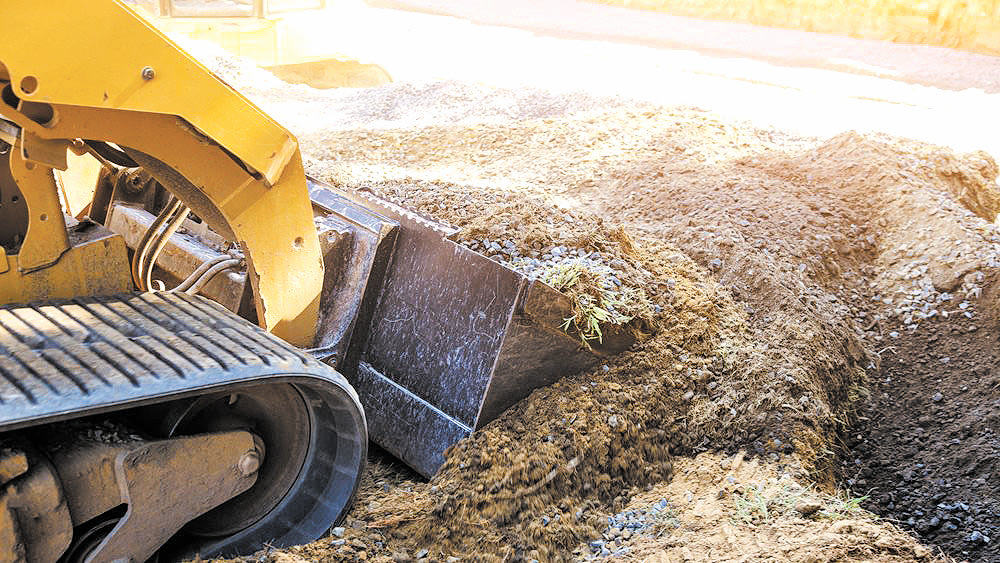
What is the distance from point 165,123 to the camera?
2398 millimetres

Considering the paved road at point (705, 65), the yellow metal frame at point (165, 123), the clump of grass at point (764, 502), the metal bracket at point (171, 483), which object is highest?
the yellow metal frame at point (165, 123)

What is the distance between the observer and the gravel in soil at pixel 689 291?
3.00 meters

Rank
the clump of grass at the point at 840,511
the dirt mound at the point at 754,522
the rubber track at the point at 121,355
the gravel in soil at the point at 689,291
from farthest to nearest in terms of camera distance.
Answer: the gravel in soil at the point at 689,291 → the clump of grass at the point at 840,511 → the dirt mound at the point at 754,522 → the rubber track at the point at 121,355

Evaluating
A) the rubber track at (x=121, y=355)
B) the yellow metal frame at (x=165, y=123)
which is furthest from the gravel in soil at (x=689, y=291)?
the yellow metal frame at (x=165, y=123)

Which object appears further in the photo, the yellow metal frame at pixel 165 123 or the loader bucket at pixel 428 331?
the loader bucket at pixel 428 331

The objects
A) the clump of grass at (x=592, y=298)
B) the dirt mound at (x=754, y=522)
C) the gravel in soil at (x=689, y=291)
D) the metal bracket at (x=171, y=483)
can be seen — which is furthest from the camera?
the clump of grass at (x=592, y=298)

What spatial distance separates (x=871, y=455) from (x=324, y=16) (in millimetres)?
8056

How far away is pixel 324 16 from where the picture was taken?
32.5 ft

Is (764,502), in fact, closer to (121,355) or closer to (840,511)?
(840,511)

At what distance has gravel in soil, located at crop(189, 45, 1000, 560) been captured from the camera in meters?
3.00

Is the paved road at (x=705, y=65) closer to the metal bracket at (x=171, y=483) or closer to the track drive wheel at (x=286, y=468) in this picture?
the track drive wheel at (x=286, y=468)

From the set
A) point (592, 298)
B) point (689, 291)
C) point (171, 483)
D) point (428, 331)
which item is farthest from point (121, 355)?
point (689, 291)

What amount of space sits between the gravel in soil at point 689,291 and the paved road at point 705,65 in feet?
5.06

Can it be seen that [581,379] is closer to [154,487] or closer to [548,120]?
[154,487]
